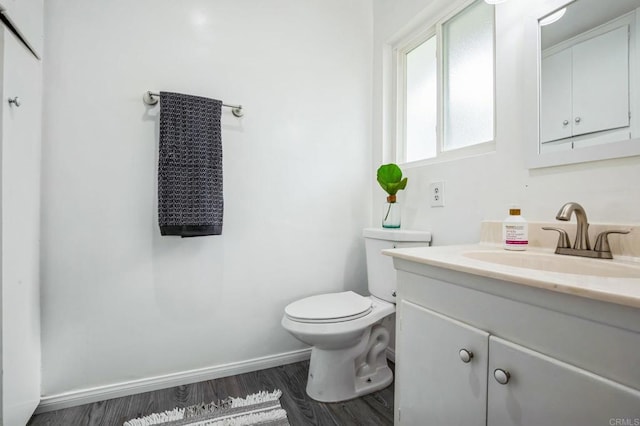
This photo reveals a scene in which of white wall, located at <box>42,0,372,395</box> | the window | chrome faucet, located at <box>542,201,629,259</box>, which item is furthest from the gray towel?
chrome faucet, located at <box>542,201,629,259</box>

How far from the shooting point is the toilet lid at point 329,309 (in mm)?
1276

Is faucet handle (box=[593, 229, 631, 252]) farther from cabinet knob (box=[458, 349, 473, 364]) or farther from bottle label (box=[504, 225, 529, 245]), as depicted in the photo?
cabinet knob (box=[458, 349, 473, 364])

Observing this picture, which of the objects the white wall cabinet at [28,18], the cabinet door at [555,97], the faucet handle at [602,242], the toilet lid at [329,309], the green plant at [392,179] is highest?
the white wall cabinet at [28,18]

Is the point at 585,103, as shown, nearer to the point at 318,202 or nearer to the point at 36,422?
the point at 318,202

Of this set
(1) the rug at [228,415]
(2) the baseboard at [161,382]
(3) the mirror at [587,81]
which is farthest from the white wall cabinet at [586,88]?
(2) the baseboard at [161,382]

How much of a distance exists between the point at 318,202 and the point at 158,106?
37.9 inches

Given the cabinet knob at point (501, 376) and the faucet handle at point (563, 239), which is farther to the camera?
the faucet handle at point (563, 239)

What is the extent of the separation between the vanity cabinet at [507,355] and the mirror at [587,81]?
60 cm

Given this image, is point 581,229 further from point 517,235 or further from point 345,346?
point 345,346

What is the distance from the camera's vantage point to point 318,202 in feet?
5.83

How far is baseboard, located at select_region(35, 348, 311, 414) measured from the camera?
1.29m

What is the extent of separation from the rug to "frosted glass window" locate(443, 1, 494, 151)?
1.51 meters

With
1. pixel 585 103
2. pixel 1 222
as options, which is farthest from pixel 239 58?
pixel 585 103

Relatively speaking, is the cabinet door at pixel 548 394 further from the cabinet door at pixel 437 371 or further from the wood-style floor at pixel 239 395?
the wood-style floor at pixel 239 395
